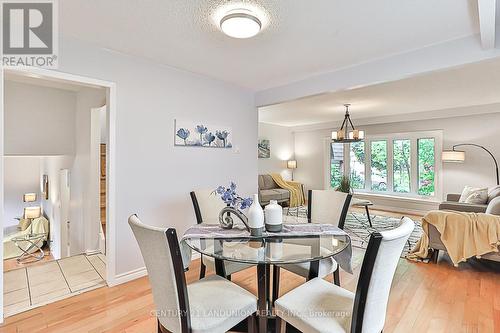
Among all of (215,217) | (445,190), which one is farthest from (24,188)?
(445,190)

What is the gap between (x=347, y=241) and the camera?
1.86 meters

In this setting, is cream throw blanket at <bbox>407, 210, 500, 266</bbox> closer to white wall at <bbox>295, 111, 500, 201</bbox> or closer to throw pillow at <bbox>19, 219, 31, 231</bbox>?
white wall at <bbox>295, 111, 500, 201</bbox>

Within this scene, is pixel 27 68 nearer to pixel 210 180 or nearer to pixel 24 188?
pixel 210 180

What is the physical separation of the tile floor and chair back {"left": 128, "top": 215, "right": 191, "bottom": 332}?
5.56 feet

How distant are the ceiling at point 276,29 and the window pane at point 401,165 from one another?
447 cm

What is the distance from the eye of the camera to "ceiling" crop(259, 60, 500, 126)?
3482 mm

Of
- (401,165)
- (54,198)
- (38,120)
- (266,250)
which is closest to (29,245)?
(54,198)

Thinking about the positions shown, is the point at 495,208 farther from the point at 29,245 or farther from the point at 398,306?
the point at 29,245

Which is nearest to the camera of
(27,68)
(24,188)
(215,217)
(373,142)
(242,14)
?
(242,14)

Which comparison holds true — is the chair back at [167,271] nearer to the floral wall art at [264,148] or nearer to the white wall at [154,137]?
the white wall at [154,137]

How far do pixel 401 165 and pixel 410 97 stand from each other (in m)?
2.46

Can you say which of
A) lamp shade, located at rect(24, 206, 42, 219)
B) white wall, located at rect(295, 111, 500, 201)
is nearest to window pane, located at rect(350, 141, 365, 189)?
white wall, located at rect(295, 111, 500, 201)

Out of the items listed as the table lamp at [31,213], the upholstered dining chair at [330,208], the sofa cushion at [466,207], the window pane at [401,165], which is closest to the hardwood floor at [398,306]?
the upholstered dining chair at [330,208]

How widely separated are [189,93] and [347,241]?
244 cm
